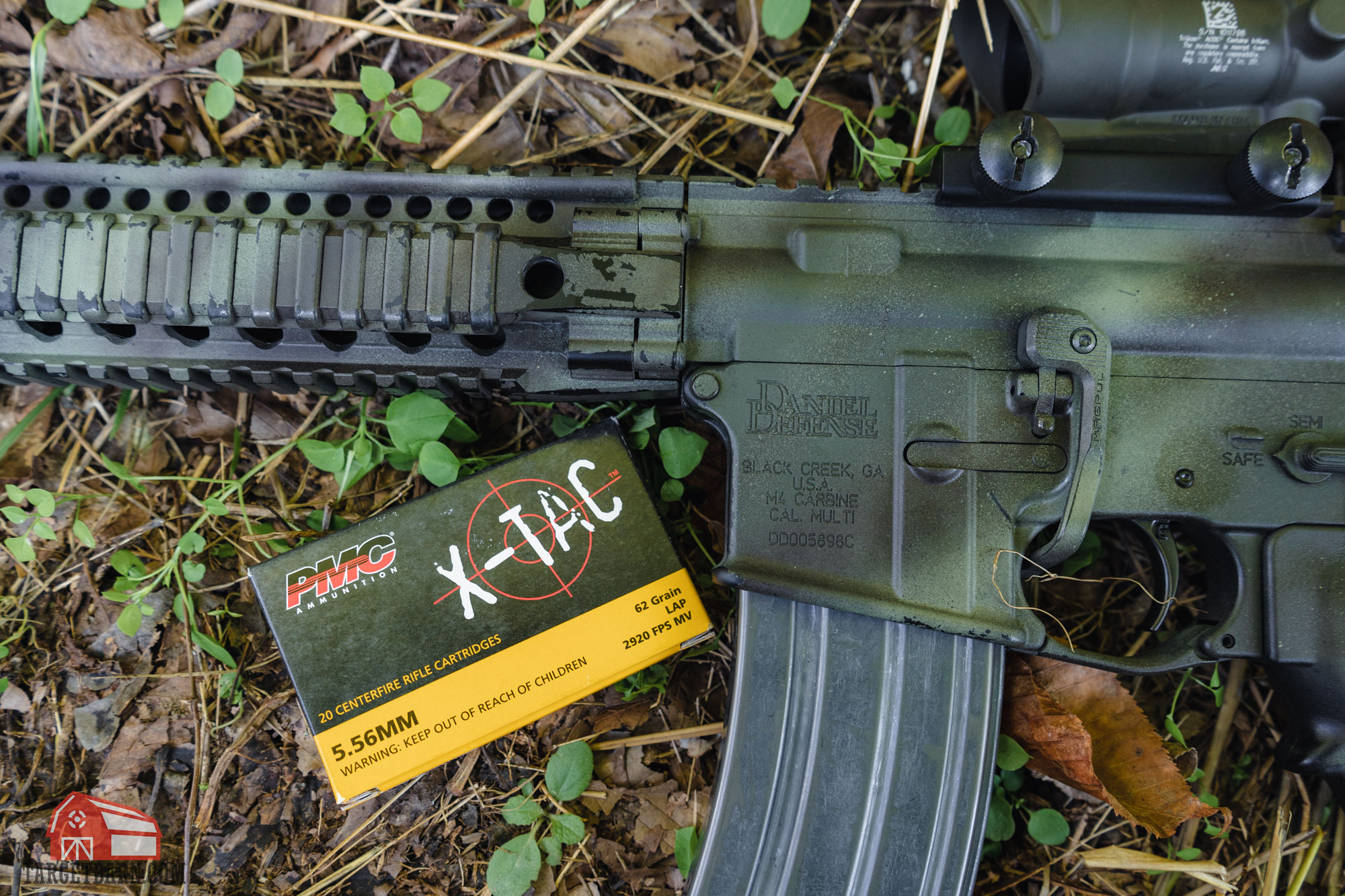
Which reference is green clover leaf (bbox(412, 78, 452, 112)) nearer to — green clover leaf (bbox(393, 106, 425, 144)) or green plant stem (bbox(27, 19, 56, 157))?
green clover leaf (bbox(393, 106, 425, 144))

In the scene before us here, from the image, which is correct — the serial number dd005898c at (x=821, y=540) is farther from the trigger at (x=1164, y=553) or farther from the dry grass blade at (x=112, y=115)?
the dry grass blade at (x=112, y=115)

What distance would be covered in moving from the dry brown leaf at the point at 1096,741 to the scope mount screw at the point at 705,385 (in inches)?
33.8

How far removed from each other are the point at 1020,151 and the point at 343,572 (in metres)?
1.42

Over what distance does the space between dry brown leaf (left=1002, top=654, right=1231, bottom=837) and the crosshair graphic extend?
92 cm

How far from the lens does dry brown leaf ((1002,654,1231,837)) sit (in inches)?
59.4

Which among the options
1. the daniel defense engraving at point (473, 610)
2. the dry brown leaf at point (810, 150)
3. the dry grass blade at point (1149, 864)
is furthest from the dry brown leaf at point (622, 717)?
the dry brown leaf at point (810, 150)

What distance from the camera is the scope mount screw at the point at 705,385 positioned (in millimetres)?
1379

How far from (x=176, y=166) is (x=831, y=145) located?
51.2 inches

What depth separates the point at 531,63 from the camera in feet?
5.56

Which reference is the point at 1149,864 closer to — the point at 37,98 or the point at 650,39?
the point at 650,39

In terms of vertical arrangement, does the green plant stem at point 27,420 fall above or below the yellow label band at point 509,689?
above

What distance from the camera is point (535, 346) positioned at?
144 cm

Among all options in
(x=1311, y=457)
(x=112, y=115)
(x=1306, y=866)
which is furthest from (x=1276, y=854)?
(x=112, y=115)

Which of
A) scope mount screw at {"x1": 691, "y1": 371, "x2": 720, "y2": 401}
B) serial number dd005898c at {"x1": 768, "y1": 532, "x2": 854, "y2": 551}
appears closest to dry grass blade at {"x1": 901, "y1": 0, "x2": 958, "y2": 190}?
scope mount screw at {"x1": 691, "y1": 371, "x2": 720, "y2": 401}
